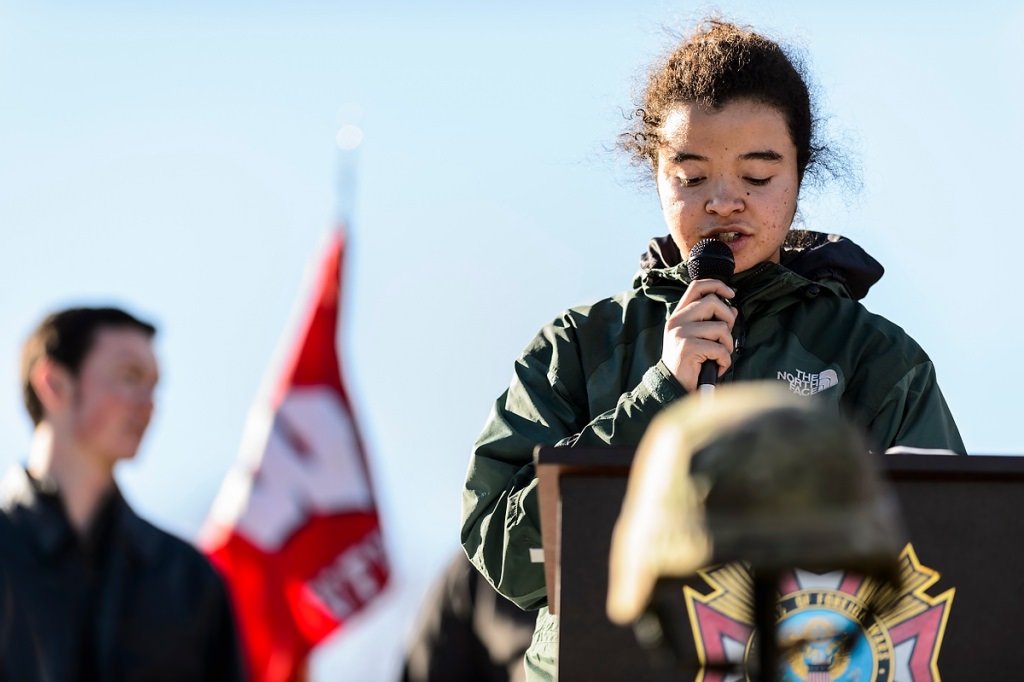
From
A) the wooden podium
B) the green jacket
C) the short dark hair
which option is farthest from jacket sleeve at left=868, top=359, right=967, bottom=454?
the short dark hair

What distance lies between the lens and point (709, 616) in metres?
2.67

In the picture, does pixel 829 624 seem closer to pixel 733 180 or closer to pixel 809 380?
pixel 809 380

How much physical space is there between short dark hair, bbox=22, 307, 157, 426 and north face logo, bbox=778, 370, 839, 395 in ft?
5.49

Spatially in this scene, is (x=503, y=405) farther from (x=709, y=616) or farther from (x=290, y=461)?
(x=290, y=461)

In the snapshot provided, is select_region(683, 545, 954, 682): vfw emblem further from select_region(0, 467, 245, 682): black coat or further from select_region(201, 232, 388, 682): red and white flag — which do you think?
select_region(201, 232, 388, 682): red and white flag

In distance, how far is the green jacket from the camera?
3307mm

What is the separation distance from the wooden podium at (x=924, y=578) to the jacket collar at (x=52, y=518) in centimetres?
154

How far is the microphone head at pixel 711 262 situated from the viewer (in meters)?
3.38

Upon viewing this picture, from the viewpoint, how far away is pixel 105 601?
3.81m

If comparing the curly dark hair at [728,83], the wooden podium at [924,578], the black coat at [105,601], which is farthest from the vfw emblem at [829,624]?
the black coat at [105,601]

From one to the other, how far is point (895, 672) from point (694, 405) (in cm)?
108

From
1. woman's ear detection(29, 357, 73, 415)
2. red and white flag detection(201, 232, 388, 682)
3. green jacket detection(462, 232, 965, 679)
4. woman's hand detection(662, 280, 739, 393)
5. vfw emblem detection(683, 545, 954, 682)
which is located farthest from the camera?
red and white flag detection(201, 232, 388, 682)

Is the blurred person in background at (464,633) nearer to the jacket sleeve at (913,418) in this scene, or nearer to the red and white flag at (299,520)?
the red and white flag at (299,520)

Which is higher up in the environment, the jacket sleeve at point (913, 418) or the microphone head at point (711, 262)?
the microphone head at point (711, 262)
